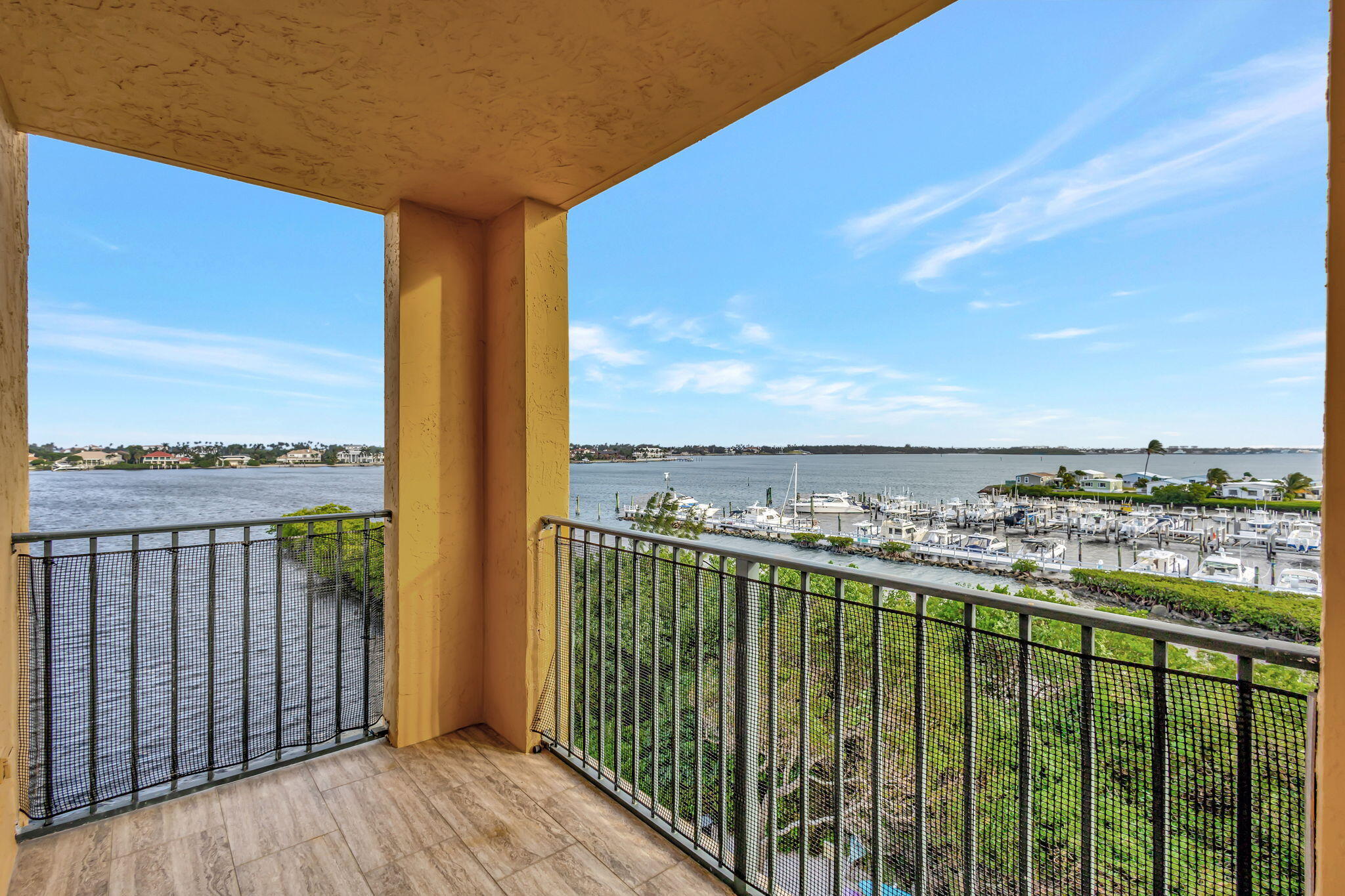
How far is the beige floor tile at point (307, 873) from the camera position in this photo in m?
1.57

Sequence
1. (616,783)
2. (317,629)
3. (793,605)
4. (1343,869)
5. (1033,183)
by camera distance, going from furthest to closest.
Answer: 1. (1033,183)
2. (317,629)
3. (616,783)
4. (793,605)
5. (1343,869)

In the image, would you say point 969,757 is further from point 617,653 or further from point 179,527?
point 179,527

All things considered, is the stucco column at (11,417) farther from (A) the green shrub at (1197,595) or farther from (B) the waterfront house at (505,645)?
(A) the green shrub at (1197,595)

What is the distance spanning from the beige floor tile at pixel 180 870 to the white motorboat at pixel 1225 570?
24.9ft

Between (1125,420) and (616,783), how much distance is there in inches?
760

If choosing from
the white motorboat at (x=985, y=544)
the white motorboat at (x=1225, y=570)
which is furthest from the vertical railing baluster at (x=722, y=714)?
the white motorboat at (x=985, y=544)

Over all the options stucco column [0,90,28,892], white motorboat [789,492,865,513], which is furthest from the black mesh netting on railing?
white motorboat [789,492,865,513]

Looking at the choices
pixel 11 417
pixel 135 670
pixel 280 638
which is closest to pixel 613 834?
pixel 280 638

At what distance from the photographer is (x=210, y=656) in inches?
82.4

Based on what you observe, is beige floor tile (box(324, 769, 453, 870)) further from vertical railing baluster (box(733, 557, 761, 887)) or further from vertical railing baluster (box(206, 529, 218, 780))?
vertical railing baluster (box(733, 557, 761, 887))

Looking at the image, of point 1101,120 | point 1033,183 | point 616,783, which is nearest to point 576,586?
point 616,783

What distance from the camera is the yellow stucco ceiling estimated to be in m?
1.28

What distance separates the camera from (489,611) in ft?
8.15

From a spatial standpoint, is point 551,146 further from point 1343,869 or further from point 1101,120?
point 1101,120
